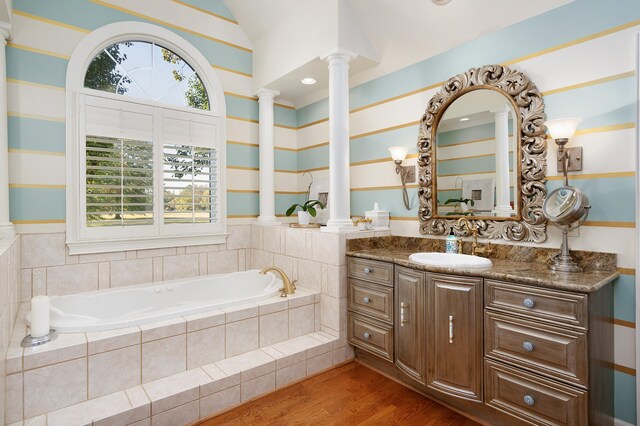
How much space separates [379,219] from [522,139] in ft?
4.32

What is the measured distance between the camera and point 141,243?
10.7 ft

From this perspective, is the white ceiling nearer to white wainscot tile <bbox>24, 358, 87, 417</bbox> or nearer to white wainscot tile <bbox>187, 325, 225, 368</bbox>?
white wainscot tile <bbox>187, 325, 225, 368</bbox>

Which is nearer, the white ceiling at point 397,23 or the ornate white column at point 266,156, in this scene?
the white ceiling at point 397,23

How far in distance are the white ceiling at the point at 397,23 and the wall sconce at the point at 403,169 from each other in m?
0.78

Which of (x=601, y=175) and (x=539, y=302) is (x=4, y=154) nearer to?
(x=539, y=302)

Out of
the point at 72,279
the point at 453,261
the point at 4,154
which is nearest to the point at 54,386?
the point at 72,279

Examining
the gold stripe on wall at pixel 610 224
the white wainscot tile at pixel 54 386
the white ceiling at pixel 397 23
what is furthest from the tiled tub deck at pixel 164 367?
the white ceiling at pixel 397 23

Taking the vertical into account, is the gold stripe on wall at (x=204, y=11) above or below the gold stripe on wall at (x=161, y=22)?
above

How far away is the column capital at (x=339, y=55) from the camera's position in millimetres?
2938

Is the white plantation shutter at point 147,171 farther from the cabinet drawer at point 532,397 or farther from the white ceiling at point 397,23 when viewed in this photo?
the cabinet drawer at point 532,397

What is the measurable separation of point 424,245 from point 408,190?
1.71ft

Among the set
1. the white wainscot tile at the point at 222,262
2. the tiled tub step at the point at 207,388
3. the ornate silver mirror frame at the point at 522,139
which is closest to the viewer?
the tiled tub step at the point at 207,388

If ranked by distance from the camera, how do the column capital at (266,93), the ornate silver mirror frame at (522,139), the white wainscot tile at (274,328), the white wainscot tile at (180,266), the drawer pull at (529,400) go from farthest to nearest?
the column capital at (266,93) < the white wainscot tile at (180,266) < the white wainscot tile at (274,328) < the ornate silver mirror frame at (522,139) < the drawer pull at (529,400)

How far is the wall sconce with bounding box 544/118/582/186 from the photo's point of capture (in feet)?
6.57
